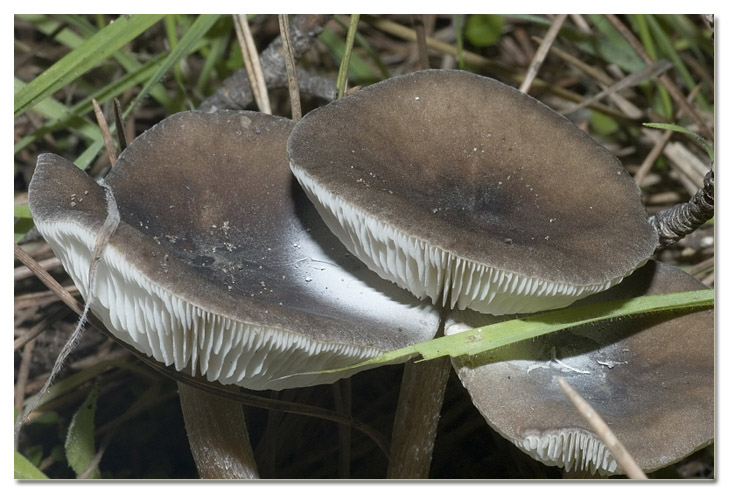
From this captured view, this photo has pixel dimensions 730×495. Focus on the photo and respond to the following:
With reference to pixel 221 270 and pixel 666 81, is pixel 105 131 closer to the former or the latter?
pixel 221 270

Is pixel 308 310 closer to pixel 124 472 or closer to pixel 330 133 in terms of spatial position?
pixel 330 133

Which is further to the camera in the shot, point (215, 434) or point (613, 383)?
point (215, 434)

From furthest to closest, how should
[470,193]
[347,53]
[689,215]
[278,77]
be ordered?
[278,77] < [347,53] < [689,215] < [470,193]

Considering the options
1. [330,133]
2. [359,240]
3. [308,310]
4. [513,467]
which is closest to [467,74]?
[330,133]

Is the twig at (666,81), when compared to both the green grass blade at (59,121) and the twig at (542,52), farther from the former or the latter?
the green grass blade at (59,121)

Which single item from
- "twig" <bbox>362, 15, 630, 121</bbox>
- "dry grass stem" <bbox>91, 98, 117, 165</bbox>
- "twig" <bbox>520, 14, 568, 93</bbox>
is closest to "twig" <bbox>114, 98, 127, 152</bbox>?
"dry grass stem" <bbox>91, 98, 117, 165</bbox>

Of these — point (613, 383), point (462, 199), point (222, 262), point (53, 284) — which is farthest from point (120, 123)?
point (613, 383)
